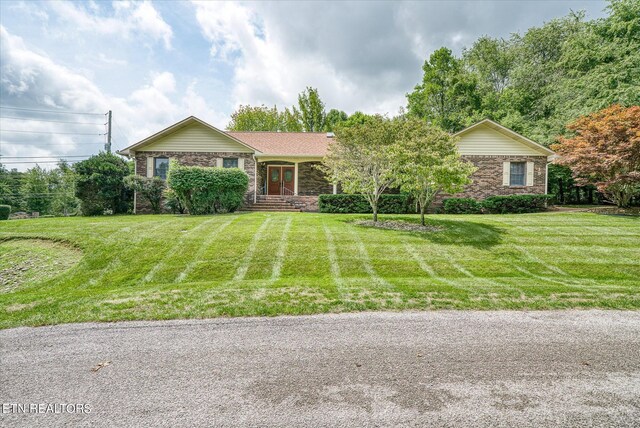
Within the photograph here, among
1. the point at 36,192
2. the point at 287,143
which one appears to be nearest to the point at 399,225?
the point at 287,143

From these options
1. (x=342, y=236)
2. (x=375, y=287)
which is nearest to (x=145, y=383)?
(x=375, y=287)

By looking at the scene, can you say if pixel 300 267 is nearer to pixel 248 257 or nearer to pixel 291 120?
pixel 248 257

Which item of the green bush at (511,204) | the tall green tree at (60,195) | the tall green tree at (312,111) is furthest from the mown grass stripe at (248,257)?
the tall green tree at (60,195)

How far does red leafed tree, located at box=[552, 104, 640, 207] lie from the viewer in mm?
12938

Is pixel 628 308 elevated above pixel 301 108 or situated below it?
below

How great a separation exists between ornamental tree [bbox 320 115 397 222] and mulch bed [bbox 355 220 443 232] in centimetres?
31

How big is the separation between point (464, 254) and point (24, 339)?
859 centimetres

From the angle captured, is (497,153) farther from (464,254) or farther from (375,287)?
(375,287)

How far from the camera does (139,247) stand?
8430 mm

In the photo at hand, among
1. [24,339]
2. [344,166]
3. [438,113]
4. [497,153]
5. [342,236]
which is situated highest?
[438,113]

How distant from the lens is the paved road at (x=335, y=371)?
91.8 inches

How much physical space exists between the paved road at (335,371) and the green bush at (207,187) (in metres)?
10.4

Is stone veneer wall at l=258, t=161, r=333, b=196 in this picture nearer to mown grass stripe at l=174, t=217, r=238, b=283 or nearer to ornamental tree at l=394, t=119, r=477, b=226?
mown grass stripe at l=174, t=217, r=238, b=283

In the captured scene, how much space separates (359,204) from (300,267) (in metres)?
8.75
